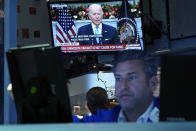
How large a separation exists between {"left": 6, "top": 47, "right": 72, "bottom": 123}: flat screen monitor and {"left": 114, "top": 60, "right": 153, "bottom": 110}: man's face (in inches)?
10.3

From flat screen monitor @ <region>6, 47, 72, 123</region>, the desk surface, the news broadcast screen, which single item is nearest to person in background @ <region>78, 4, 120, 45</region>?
the news broadcast screen

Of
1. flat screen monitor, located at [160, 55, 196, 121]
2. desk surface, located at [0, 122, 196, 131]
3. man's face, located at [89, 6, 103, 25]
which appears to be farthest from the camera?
man's face, located at [89, 6, 103, 25]

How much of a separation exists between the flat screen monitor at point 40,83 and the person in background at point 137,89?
27 centimetres

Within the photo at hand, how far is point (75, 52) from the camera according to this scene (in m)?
4.16

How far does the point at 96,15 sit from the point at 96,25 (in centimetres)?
11

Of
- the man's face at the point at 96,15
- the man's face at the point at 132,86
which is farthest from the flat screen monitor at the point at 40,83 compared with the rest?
the man's face at the point at 96,15

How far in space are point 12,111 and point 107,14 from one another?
280 centimetres

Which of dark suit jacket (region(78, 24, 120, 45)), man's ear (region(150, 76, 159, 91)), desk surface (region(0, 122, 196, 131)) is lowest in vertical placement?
desk surface (region(0, 122, 196, 131))

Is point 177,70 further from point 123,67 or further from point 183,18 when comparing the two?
point 183,18

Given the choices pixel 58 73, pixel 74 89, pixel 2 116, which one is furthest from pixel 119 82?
pixel 74 89

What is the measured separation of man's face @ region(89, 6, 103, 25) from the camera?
13.3 feet

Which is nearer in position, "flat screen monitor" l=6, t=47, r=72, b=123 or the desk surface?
the desk surface

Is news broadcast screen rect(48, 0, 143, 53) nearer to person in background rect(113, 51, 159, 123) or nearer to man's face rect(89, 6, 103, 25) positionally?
man's face rect(89, 6, 103, 25)

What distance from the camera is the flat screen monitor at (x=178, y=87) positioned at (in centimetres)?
107
